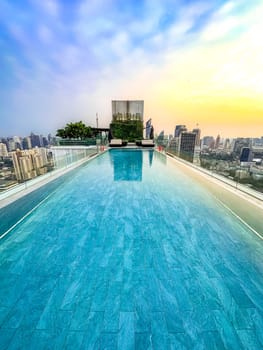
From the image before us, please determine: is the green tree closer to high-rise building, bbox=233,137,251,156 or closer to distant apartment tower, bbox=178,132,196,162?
distant apartment tower, bbox=178,132,196,162

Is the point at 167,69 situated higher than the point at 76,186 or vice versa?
the point at 167,69

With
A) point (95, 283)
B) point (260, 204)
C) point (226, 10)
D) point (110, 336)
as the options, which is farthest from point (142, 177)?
point (226, 10)

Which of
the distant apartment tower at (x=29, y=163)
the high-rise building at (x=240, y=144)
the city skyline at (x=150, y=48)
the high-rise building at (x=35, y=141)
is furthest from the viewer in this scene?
the high-rise building at (x=35, y=141)

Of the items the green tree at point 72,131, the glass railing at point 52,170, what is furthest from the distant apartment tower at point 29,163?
the green tree at point 72,131

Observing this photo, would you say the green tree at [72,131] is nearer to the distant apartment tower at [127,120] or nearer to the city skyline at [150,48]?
the distant apartment tower at [127,120]

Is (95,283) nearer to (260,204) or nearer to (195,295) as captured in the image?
(195,295)
